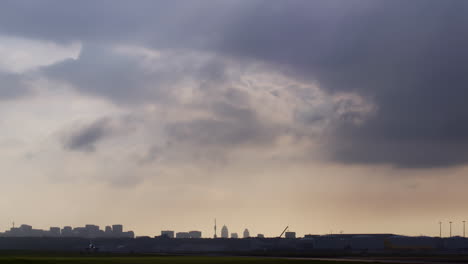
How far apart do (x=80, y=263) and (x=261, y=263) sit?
38479 mm

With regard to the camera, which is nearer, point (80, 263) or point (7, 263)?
point (7, 263)

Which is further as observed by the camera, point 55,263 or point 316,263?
point 316,263

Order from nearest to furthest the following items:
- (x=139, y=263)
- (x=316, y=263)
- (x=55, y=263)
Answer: (x=55, y=263), (x=139, y=263), (x=316, y=263)

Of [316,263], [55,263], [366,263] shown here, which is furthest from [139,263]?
[366,263]

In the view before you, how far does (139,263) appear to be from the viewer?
431 feet

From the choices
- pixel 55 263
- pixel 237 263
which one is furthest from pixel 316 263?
pixel 55 263

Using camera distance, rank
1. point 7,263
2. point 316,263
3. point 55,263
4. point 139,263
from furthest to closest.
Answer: point 316,263 < point 139,263 < point 55,263 < point 7,263

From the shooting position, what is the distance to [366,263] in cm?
13850

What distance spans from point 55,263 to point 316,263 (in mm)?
55996

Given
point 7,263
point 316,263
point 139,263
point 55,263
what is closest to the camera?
point 7,263

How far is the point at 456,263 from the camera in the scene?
14162 cm

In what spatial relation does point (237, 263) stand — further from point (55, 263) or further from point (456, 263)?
point (456, 263)

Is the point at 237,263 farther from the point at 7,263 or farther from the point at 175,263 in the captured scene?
the point at 7,263

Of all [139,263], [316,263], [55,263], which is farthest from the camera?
[316,263]
